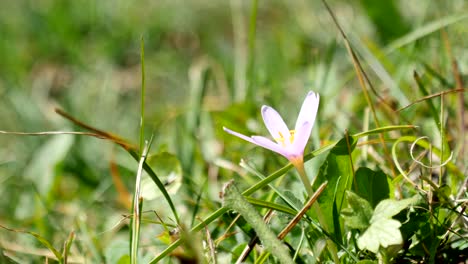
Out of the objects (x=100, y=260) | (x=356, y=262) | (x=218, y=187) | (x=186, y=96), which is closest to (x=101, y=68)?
(x=186, y=96)

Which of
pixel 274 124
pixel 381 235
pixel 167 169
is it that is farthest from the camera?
pixel 167 169

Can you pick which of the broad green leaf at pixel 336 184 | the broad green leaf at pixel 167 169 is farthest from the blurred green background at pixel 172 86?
the broad green leaf at pixel 336 184

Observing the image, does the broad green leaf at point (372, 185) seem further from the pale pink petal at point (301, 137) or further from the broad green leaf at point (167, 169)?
the broad green leaf at point (167, 169)

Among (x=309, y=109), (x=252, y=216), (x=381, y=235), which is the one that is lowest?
(x=381, y=235)

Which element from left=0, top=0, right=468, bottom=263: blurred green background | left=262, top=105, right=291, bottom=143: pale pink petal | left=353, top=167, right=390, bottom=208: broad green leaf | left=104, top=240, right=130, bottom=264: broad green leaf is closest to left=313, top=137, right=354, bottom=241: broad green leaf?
left=353, top=167, right=390, bottom=208: broad green leaf

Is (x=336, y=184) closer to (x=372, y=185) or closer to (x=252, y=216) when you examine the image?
(x=372, y=185)

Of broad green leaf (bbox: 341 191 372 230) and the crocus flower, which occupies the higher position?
the crocus flower

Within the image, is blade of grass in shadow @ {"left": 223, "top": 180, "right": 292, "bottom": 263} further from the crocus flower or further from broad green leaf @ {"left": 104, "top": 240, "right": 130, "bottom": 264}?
broad green leaf @ {"left": 104, "top": 240, "right": 130, "bottom": 264}

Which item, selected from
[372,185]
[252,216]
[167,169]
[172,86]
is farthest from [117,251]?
[172,86]
